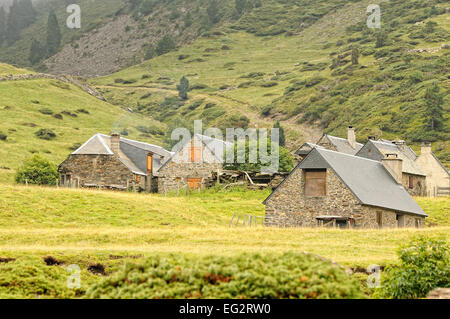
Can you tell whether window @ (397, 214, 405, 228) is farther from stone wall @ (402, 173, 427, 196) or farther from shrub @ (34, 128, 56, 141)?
shrub @ (34, 128, 56, 141)

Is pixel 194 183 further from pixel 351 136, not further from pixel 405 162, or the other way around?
pixel 405 162

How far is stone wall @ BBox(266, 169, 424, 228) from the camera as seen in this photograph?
44.4m

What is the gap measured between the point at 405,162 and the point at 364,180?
24.0m

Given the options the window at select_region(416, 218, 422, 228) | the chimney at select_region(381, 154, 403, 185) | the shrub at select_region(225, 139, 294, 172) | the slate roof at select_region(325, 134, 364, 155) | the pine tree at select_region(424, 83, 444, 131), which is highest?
the pine tree at select_region(424, 83, 444, 131)

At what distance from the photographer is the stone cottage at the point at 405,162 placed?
6938 centimetres

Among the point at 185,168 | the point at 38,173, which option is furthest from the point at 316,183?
the point at 38,173

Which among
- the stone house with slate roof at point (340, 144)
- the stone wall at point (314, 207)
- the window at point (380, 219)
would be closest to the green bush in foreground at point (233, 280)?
the stone wall at point (314, 207)

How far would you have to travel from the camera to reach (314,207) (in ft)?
149

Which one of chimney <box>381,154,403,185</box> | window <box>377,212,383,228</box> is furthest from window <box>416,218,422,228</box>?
window <box>377,212,383,228</box>

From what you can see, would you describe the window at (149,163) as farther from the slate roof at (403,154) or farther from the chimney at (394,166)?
the chimney at (394,166)

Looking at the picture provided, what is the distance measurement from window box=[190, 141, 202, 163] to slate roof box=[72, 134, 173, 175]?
5343 millimetres

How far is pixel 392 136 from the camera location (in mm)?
123688

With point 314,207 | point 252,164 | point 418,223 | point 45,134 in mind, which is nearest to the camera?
point 314,207
